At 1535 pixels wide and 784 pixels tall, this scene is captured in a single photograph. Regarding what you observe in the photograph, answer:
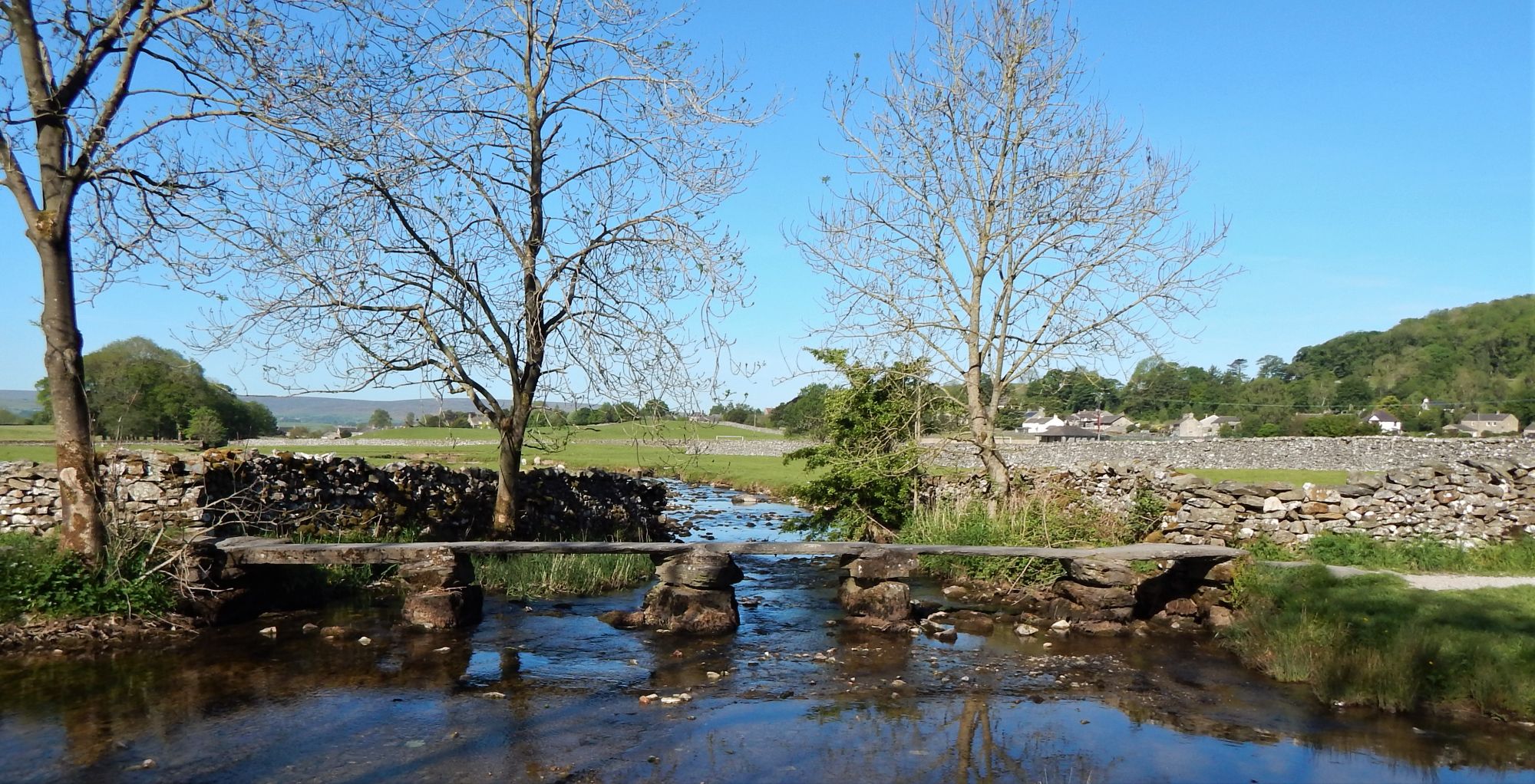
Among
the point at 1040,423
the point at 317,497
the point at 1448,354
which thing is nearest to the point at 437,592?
the point at 317,497

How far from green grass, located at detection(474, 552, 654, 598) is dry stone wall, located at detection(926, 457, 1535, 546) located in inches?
335

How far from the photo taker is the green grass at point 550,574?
12930 mm

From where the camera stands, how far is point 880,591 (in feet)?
37.6

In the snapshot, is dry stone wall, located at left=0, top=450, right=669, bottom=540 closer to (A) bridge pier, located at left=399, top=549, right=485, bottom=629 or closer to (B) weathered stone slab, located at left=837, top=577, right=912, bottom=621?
(A) bridge pier, located at left=399, top=549, right=485, bottom=629

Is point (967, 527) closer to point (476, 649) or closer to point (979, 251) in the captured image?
point (979, 251)

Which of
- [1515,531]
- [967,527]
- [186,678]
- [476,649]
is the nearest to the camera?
[186,678]

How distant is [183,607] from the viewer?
32.6 ft

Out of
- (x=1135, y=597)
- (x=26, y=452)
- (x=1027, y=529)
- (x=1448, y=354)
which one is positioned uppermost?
(x=1448, y=354)

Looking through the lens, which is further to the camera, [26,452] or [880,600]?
[26,452]

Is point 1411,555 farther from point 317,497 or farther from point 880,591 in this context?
point 317,497

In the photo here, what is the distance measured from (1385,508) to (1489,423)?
64.7m

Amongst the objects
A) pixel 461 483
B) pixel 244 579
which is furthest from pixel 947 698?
pixel 461 483

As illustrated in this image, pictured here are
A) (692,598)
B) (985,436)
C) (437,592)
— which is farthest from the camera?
(985,436)

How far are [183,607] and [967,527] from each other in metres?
10.5
